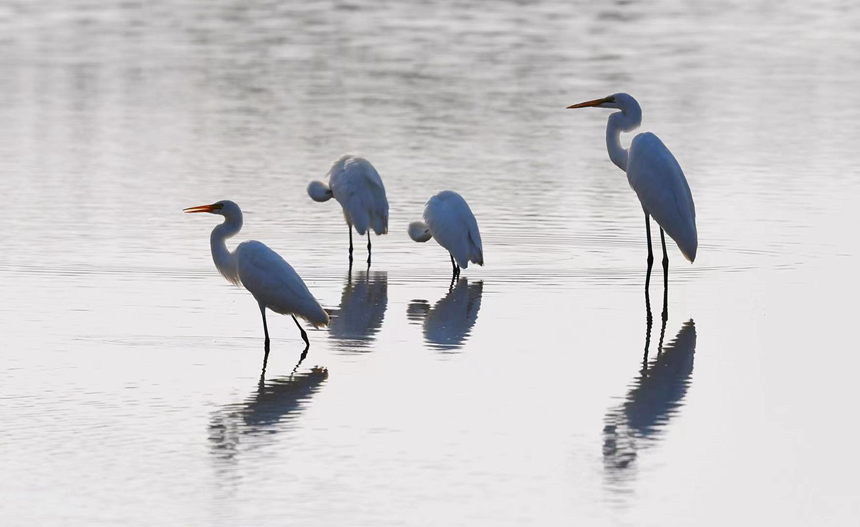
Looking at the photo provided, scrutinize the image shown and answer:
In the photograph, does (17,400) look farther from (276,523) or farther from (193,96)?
(193,96)

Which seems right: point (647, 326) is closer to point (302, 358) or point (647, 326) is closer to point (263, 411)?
point (302, 358)

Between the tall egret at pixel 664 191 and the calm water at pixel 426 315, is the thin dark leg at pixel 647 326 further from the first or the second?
the tall egret at pixel 664 191

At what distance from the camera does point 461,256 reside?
12.2 metres

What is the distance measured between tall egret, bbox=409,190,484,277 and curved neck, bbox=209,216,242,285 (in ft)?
8.32

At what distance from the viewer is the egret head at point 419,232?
13.3m

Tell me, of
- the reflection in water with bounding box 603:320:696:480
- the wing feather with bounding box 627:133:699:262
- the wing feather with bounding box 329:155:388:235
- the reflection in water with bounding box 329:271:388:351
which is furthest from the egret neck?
the reflection in water with bounding box 603:320:696:480

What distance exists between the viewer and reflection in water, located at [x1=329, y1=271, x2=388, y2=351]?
32.9ft

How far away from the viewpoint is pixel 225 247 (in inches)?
397

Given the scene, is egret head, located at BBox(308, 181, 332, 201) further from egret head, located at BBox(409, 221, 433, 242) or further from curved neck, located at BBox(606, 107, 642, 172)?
curved neck, located at BBox(606, 107, 642, 172)

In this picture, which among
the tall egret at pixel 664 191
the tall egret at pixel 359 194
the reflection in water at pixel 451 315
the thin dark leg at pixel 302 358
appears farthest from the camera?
the tall egret at pixel 359 194

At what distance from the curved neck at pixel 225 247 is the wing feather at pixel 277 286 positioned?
0.32 m

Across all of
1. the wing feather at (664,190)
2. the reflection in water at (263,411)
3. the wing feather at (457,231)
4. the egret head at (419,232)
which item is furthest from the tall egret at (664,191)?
the reflection in water at (263,411)

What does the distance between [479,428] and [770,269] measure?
210 inches

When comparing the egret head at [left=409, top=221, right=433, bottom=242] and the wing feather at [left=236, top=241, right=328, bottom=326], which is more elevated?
the egret head at [left=409, top=221, right=433, bottom=242]
